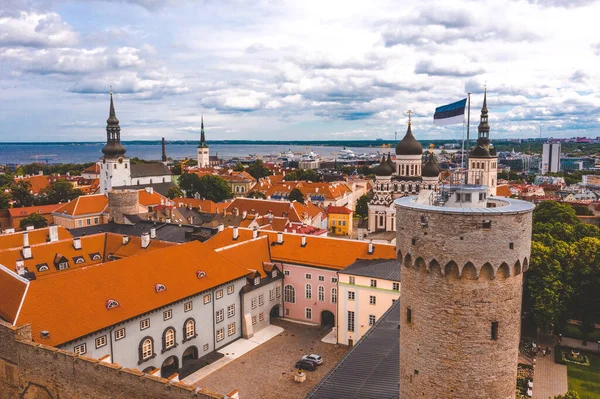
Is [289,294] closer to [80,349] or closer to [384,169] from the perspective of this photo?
[80,349]

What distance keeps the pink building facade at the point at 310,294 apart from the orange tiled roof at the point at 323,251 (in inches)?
28.0

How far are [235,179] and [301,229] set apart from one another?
253ft

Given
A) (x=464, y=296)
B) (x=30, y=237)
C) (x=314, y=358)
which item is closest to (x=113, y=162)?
(x=30, y=237)

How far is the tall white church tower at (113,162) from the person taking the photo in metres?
103

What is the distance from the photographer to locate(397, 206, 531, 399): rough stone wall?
508 inches

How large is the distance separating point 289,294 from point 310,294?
2313 millimetres

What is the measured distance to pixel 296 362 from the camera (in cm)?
3681

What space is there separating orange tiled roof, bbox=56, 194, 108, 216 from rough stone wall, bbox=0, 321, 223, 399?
52.0 metres

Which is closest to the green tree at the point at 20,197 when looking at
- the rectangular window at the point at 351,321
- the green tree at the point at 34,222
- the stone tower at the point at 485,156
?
the green tree at the point at 34,222

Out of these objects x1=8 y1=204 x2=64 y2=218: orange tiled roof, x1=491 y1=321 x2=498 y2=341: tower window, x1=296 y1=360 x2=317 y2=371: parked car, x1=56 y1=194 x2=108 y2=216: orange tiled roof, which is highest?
x1=491 y1=321 x2=498 y2=341: tower window

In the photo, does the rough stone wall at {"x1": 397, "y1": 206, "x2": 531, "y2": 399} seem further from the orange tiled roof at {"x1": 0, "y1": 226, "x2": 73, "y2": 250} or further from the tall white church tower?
the tall white church tower

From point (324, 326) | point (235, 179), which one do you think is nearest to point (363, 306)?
point (324, 326)

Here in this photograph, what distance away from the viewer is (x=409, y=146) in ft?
253

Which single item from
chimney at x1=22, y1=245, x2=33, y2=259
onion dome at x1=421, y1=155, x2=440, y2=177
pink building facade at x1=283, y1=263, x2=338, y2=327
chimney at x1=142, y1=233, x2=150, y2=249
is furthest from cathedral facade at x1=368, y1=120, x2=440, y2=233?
chimney at x1=22, y1=245, x2=33, y2=259
